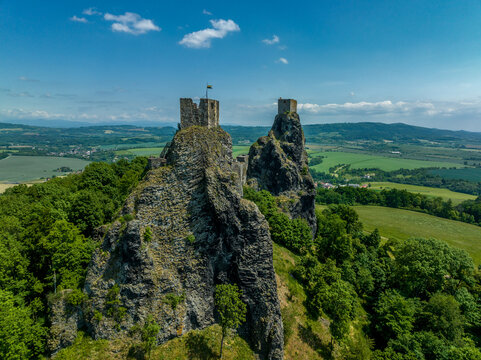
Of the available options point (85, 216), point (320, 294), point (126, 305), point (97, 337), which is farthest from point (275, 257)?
point (85, 216)

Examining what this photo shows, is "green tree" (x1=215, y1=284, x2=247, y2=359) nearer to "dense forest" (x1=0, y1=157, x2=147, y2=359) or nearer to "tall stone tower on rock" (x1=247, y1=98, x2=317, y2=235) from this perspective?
"dense forest" (x1=0, y1=157, x2=147, y2=359)

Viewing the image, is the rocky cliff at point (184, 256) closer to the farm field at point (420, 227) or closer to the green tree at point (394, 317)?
the green tree at point (394, 317)

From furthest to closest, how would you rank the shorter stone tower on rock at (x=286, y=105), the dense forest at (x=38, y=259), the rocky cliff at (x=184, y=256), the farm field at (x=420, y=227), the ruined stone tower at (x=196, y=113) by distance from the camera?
the farm field at (x=420, y=227)
the shorter stone tower on rock at (x=286, y=105)
the ruined stone tower at (x=196, y=113)
the rocky cliff at (x=184, y=256)
the dense forest at (x=38, y=259)

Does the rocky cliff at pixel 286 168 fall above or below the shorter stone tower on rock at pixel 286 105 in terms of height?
below

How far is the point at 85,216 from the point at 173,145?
2123 cm

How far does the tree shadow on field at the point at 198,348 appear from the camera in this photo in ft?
84.4

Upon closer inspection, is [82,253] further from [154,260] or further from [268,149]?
[268,149]

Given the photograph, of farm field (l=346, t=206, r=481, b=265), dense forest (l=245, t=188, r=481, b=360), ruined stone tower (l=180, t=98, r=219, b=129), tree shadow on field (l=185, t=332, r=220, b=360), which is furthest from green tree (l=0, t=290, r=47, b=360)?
farm field (l=346, t=206, r=481, b=265)

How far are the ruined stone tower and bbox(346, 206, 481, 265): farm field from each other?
3238 inches

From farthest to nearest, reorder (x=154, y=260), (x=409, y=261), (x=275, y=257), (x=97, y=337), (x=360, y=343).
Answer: (x=409, y=261)
(x=275, y=257)
(x=360, y=343)
(x=154, y=260)
(x=97, y=337)

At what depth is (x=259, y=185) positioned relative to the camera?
6662cm

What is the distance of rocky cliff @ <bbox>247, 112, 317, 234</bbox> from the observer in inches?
2559

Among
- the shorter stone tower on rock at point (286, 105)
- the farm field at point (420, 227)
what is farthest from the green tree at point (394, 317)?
the farm field at point (420, 227)

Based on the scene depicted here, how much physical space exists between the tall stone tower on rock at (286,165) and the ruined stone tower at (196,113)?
35486mm
